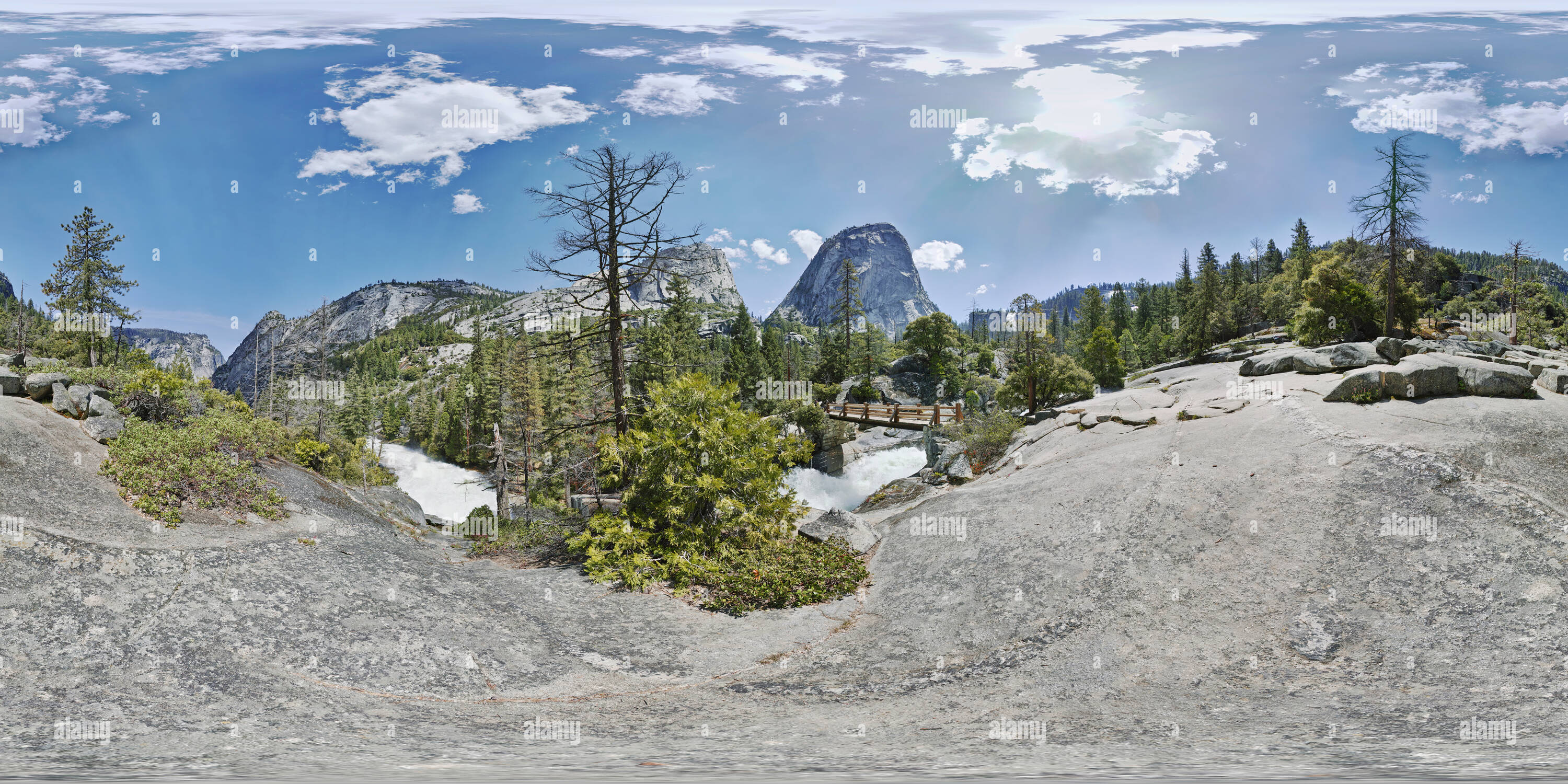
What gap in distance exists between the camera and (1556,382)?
12.9 metres

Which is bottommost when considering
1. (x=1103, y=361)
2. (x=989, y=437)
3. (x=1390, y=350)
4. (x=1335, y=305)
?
(x=989, y=437)

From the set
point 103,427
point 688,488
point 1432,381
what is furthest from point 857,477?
point 103,427

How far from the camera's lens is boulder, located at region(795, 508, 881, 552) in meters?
14.0

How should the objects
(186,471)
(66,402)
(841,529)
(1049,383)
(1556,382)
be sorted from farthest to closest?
(1049,383), (841,529), (66,402), (1556,382), (186,471)

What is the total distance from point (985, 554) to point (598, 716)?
736 centimetres

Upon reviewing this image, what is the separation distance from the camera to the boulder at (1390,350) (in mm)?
17406

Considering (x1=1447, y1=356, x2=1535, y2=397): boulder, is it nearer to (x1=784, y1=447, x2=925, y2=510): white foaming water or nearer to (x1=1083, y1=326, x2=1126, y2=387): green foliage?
(x1=784, y1=447, x2=925, y2=510): white foaming water

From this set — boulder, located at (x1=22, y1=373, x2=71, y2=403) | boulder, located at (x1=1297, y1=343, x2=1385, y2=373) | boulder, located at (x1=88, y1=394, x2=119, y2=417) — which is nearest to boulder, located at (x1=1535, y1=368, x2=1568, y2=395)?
boulder, located at (x1=1297, y1=343, x2=1385, y2=373)

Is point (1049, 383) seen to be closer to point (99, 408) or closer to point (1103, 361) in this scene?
point (1103, 361)

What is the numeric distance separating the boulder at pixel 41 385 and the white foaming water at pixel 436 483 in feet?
116

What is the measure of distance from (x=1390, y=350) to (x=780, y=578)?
59.2 feet

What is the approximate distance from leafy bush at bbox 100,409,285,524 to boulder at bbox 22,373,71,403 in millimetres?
1553


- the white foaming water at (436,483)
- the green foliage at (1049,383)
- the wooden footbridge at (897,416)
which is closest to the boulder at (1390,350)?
the green foliage at (1049,383)

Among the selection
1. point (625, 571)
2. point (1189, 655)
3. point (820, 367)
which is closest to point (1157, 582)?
point (1189, 655)
